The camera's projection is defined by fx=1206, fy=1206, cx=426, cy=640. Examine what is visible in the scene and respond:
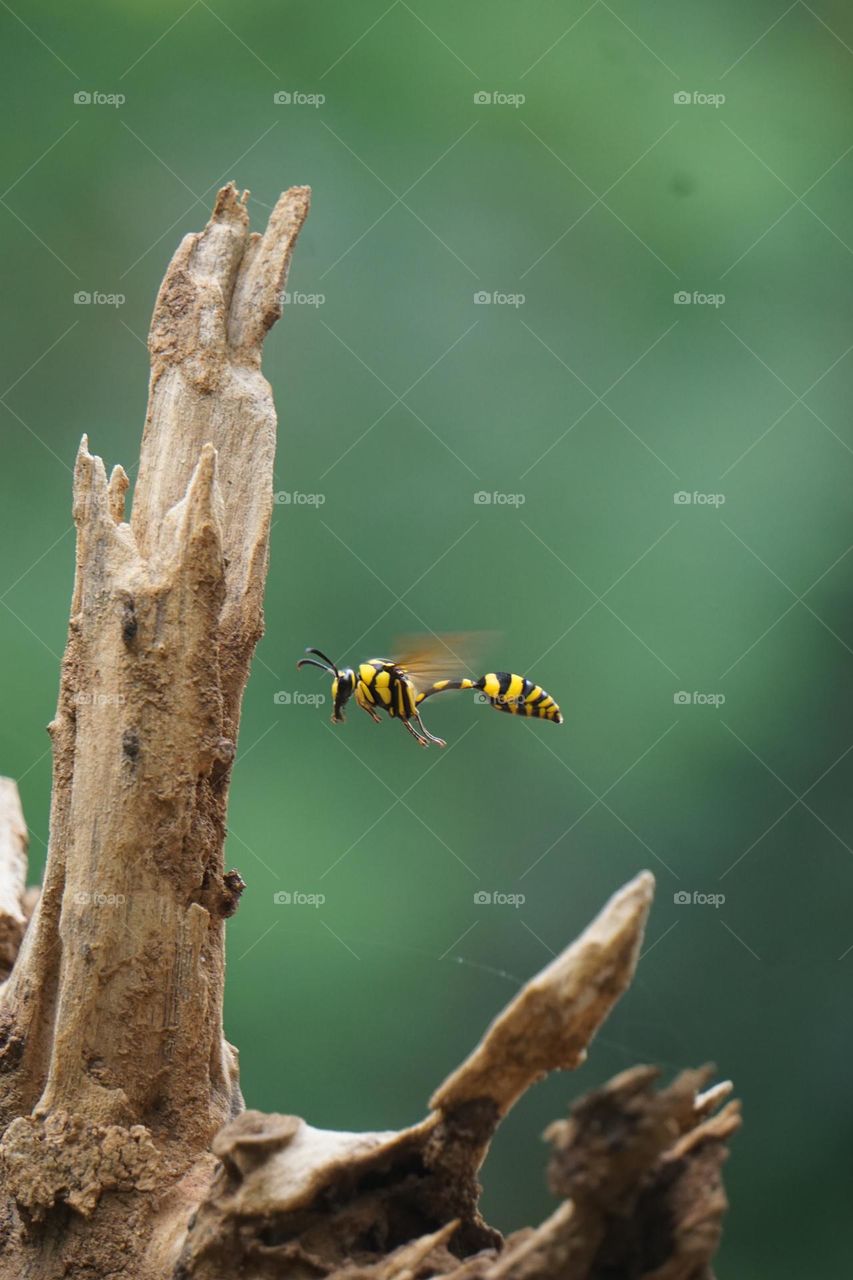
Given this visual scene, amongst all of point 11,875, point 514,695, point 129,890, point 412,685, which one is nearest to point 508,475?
point 514,695

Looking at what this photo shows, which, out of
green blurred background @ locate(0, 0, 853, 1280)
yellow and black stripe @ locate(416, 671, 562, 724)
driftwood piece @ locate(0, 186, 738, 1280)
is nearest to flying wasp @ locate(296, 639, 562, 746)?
yellow and black stripe @ locate(416, 671, 562, 724)

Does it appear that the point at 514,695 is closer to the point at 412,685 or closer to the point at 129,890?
the point at 412,685

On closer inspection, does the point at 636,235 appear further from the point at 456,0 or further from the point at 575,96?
the point at 456,0

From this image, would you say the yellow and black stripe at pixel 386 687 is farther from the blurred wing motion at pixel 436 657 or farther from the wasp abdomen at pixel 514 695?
the wasp abdomen at pixel 514 695

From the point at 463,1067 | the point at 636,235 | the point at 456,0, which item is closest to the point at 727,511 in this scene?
the point at 636,235

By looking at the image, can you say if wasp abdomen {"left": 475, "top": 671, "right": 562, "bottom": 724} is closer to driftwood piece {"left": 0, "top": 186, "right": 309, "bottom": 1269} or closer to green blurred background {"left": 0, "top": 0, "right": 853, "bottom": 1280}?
driftwood piece {"left": 0, "top": 186, "right": 309, "bottom": 1269}

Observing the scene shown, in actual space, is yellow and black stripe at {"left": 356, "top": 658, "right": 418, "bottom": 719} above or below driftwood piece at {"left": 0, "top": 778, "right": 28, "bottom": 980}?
above
